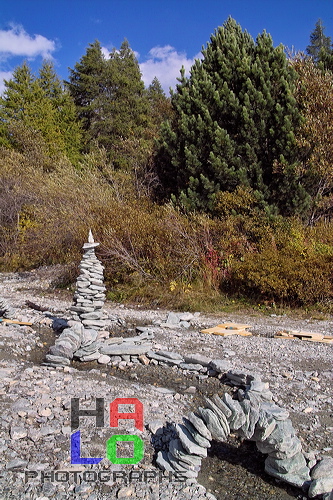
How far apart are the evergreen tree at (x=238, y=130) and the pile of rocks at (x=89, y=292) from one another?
185 inches

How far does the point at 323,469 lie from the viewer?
292cm

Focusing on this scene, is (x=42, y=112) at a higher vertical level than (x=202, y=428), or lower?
higher

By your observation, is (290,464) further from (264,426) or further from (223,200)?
(223,200)

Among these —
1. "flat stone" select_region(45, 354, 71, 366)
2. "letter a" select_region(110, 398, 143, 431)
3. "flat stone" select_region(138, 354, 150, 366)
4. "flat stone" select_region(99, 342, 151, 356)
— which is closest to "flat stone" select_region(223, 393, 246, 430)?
"letter a" select_region(110, 398, 143, 431)

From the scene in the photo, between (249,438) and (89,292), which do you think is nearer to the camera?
(249,438)

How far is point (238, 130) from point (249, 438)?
8999 millimetres

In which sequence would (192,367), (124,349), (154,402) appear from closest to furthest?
(154,402) → (192,367) → (124,349)

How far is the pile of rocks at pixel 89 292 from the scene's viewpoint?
243 inches

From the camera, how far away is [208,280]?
29.5 ft

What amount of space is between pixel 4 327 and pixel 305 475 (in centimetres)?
535

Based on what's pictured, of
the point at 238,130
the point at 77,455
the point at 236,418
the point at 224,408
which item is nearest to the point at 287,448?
the point at 236,418

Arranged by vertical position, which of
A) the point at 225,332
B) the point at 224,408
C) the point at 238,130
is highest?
the point at 238,130

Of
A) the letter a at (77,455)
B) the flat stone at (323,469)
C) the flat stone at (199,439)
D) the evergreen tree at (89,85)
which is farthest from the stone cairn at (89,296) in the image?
the evergreen tree at (89,85)

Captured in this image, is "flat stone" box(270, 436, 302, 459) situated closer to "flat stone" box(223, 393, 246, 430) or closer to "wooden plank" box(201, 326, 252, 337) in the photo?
"flat stone" box(223, 393, 246, 430)
